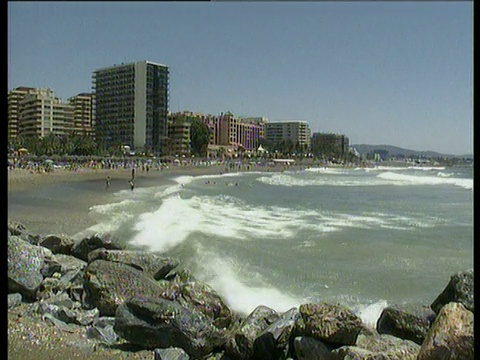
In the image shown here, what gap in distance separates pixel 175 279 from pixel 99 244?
107 centimetres

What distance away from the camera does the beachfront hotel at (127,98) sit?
18.2 metres

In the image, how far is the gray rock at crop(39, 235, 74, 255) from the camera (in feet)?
16.8

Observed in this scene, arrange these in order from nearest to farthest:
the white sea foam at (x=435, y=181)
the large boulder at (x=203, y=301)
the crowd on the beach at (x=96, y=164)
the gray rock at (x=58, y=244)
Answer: the large boulder at (x=203, y=301) → the gray rock at (x=58, y=244) → the crowd on the beach at (x=96, y=164) → the white sea foam at (x=435, y=181)

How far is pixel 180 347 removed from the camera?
8.79ft

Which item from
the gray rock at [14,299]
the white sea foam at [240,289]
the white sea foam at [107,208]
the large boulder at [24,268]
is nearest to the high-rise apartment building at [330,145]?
the white sea foam at [107,208]

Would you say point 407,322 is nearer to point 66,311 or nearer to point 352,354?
point 352,354

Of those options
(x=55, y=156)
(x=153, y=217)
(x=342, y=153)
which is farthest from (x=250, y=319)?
(x=342, y=153)

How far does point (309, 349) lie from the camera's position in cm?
249

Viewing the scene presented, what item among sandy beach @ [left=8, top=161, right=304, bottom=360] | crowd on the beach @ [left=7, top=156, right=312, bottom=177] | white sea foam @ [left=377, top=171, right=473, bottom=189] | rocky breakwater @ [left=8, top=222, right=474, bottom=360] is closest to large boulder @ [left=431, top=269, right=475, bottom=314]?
rocky breakwater @ [left=8, top=222, right=474, bottom=360]

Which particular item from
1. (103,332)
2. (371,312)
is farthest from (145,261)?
(371,312)

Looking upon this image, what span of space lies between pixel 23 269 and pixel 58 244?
167cm

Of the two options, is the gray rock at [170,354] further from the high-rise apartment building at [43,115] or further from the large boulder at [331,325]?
the high-rise apartment building at [43,115]

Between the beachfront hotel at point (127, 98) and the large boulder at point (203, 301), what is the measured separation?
11.9m

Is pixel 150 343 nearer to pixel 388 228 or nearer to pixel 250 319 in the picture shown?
pixel 250 319
